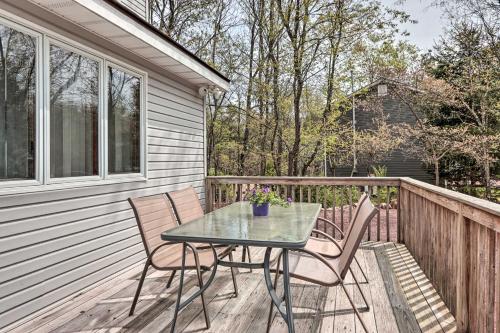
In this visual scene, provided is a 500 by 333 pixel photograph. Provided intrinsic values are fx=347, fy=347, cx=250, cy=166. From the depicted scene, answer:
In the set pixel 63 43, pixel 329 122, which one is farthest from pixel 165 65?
pixel 329 122

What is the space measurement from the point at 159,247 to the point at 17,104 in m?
1.54

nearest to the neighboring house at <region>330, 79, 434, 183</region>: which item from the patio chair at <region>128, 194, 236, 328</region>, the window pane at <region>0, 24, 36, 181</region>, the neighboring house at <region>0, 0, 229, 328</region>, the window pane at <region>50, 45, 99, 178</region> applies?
the neighboring house at <region>0, 0, 229, 328</region>

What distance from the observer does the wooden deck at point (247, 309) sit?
2.61 m

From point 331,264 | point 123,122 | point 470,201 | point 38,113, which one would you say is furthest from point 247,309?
point 123,122

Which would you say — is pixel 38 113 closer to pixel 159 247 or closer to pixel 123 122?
pixel 123 122

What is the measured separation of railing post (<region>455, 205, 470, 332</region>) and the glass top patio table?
108cm

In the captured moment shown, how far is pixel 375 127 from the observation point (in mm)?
14508

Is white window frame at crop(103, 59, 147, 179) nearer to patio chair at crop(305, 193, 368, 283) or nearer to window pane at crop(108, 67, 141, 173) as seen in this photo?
window pane at crop(108, 67, 141, 173)

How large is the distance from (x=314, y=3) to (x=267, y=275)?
7810 millimetres

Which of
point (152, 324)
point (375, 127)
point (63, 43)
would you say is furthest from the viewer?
point (375, 127)

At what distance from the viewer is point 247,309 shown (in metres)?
2.90

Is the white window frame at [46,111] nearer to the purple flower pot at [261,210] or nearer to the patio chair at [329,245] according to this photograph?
the purple flower pot at [261,210]

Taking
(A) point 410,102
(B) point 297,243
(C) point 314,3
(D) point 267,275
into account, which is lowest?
(D) point 267,275

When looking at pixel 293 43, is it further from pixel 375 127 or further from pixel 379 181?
pixel 375 127
